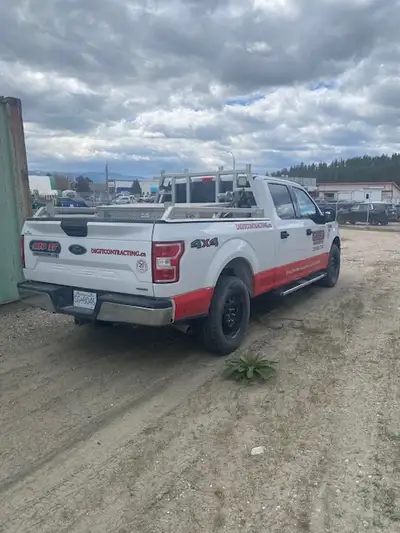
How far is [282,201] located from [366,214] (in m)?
25.1

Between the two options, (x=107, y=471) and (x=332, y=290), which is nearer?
(x=107, y=471)

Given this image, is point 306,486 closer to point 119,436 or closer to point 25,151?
point 119,436

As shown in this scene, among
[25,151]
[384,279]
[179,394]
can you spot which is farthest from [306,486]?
[384,279]

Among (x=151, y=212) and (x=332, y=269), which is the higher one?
(x=151, y=212)

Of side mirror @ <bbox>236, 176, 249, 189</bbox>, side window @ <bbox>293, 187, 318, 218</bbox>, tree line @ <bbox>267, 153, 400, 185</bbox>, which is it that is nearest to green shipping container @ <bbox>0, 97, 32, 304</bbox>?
side mirror @ <bbox>236, 176, 249, 189</bbox>

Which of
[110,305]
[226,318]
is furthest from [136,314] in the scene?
[226,318]

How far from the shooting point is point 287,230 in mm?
6359

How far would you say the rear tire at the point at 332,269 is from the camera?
28.4 feet

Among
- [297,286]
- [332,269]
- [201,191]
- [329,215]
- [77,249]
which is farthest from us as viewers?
[332,269]

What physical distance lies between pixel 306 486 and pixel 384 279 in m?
7.67

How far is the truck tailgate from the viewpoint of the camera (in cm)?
412

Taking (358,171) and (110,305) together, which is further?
(358,171)

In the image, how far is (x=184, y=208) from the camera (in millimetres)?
4418

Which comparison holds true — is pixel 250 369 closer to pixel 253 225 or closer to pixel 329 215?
pixel 253 225
